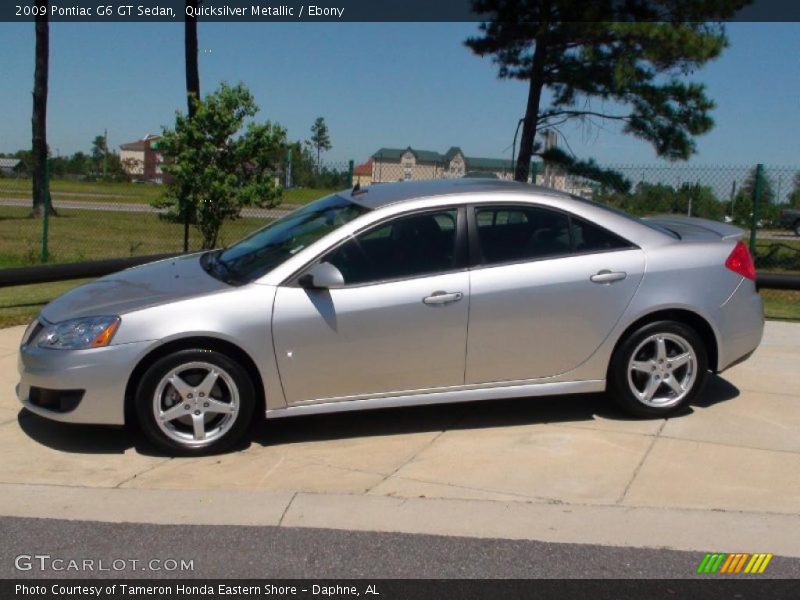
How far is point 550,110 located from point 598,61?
132 cm

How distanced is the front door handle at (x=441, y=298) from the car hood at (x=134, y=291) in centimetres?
121

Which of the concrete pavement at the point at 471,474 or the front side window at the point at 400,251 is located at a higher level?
the front side window at the point at 400,251

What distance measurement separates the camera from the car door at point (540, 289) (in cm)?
582

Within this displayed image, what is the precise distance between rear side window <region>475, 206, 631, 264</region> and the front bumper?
7.20 ft

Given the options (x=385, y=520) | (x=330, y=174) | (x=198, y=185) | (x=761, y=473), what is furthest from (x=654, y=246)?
(x=330, y=174)

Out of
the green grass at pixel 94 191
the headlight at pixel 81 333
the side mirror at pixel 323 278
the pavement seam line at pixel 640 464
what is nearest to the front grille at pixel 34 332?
the headlight at pixel 81 333

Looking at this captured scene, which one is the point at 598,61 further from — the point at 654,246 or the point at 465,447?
the point at 465,447

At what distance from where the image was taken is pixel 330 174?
1591 cm

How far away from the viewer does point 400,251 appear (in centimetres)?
586

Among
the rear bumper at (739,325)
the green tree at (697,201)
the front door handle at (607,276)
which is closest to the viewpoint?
the front door handle at (607,276)

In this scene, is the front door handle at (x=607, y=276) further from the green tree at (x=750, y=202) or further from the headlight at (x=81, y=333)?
the green tree at (x=750, y=202)

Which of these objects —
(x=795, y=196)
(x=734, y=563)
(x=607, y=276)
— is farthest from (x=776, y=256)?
(x=734, y=563)
